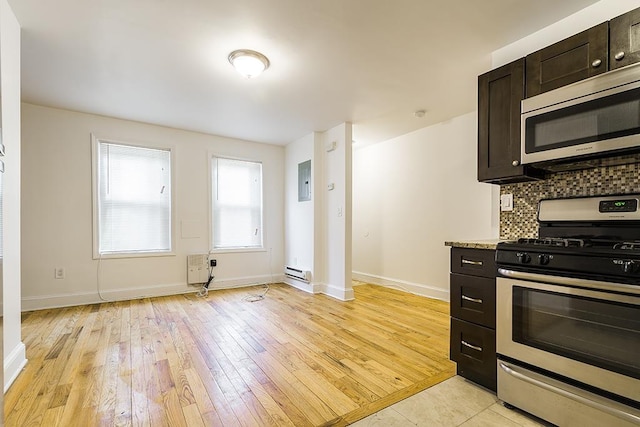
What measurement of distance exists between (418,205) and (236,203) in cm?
290

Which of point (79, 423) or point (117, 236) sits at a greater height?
point (117, 236)

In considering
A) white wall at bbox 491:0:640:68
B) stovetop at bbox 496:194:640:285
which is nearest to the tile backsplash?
stovetop at bbox 496:194:640:285

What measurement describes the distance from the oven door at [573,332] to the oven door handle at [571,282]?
2cm

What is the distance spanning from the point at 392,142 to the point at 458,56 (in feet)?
7.68

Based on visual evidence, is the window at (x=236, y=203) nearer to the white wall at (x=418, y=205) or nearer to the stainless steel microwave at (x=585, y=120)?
the white wall at (x=418, y=205)

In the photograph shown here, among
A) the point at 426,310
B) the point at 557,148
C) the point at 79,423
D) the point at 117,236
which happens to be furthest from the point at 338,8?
the point at 117,236

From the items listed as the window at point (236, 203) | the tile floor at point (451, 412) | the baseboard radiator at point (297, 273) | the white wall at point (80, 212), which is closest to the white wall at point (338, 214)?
the baseboard radiator at point (297, 273)

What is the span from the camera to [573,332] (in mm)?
1518

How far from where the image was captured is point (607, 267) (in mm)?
1387

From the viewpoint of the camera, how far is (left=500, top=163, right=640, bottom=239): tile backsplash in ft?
5.80

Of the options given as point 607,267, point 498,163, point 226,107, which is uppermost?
point 226,107

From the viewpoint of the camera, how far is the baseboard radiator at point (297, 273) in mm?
4590

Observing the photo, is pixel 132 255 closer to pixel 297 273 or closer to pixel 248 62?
pixel 297 273

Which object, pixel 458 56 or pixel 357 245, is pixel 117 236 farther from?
pixel 458 56
